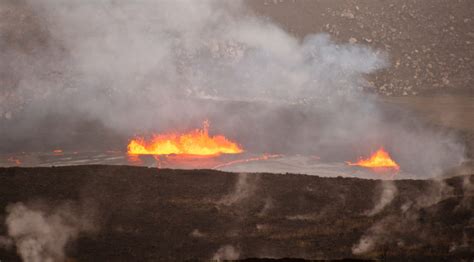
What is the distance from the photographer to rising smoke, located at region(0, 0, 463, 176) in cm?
2805

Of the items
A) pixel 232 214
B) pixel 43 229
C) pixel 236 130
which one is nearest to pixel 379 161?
pixel 236 130

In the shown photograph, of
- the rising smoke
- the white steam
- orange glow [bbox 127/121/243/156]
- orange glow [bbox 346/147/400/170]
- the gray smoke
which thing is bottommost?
the white steam

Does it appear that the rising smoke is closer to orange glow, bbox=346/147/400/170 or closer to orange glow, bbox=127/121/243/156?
orange glow, bbox=346/147/400/170

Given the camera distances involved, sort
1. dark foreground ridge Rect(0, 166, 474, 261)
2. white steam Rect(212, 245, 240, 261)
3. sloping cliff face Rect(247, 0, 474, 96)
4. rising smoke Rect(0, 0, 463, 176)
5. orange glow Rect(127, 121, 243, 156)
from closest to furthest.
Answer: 1. white steam Rect(212, 245, 240, 261)
2. dark foreground ridge Rect(0, 166, 474, 261)
3. orange glow Rect(127, 121, 243, 156)
4. rising smoke Rect(0, 0, 463, 176)
5. sloping cliff face Rect(247, 0, 474, 96)

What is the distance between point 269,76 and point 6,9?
18267 millimetres

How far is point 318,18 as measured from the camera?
129ft

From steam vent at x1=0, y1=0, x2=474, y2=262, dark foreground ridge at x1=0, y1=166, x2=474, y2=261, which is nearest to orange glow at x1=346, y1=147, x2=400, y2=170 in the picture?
steam vent at x1=0, y1=0, x2=474, y2=262

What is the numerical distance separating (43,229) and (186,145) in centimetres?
1351

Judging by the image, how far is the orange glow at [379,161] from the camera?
24.9 meters

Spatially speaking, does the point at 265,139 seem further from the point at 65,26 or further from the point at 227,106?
the point at 65,26

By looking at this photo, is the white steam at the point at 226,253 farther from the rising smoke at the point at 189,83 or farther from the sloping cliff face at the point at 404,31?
the sloping cliff face at the point at 404,31

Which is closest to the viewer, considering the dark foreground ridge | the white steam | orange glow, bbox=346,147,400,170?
the white steam

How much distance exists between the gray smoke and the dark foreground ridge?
0.05 metres

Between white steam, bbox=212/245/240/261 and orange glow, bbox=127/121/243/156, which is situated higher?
orange glow, bbox=127/121/243/156
